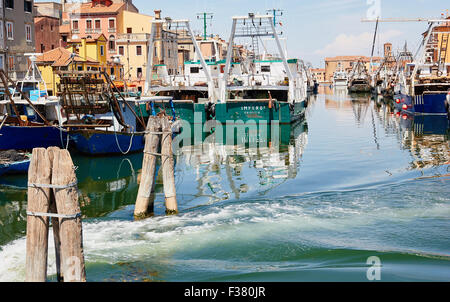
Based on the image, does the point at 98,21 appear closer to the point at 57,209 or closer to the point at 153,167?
the point at 153,167

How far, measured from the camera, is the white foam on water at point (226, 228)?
9.85 metres

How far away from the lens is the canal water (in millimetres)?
→ 9047

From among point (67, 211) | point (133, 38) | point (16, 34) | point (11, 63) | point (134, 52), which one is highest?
point (133, 38)

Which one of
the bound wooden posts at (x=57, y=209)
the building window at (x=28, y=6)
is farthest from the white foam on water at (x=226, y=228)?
the building window at (x=28, y=6)

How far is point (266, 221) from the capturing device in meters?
11.8

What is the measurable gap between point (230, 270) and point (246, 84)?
29630 mm

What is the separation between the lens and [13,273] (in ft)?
29.6

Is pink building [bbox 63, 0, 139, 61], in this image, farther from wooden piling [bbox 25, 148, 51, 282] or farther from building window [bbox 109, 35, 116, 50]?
wooden piling [bbox 25, 148, 51, 282]

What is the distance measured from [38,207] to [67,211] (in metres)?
0.38

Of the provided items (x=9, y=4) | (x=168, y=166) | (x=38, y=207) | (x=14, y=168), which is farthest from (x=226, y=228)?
(x=9, y=4)

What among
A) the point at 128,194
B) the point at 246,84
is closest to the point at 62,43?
the point at 246,84

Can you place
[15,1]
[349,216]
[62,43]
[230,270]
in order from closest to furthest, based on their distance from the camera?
[230,270] → [349,216] → [15,1] → [62,43]
